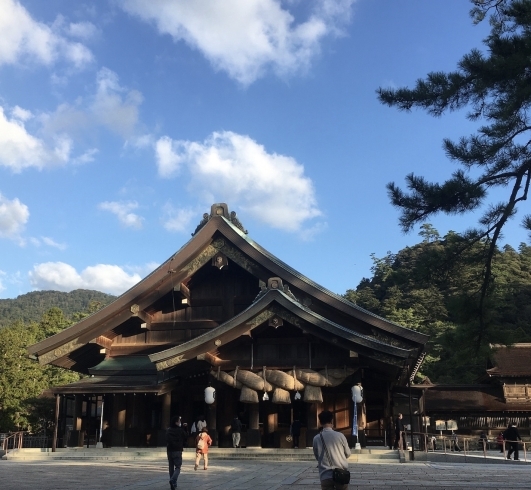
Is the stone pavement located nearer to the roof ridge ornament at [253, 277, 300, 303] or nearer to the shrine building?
the shrine building

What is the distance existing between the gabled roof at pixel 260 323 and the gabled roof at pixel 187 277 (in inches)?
84.3

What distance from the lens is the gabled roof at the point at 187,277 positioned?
21.0 m

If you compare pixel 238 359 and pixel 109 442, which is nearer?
pixel 238 359

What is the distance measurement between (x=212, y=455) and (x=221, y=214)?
8.97 metres

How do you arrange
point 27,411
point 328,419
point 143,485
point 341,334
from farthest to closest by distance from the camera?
point 27,411
point 341,334
point 143,485
point 328,419

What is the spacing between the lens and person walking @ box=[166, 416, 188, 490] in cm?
991

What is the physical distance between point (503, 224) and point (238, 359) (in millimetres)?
11325

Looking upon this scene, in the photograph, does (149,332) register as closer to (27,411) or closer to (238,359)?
(238,359)

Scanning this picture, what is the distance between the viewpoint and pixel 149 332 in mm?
22516

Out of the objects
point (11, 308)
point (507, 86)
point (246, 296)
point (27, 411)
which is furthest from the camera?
point (11, 308)

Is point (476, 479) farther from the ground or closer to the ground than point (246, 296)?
closer to the ground

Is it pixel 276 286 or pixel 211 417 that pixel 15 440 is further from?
pixel 276 286

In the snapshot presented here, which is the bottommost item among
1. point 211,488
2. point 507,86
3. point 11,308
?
point 211,488

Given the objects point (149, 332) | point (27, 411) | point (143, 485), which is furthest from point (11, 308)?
point (143, 485)
